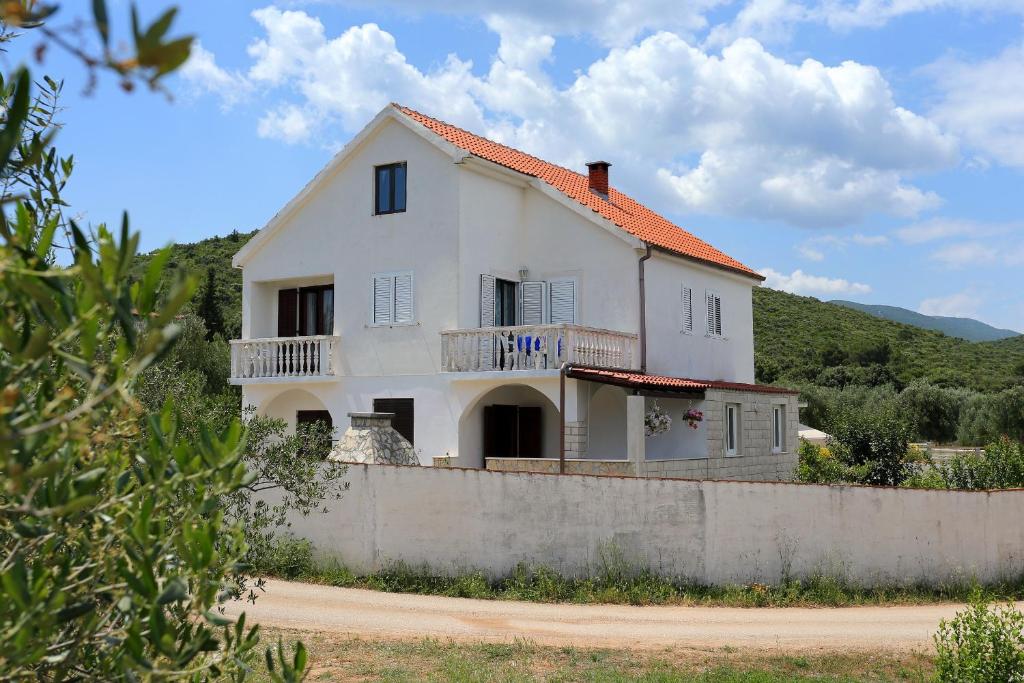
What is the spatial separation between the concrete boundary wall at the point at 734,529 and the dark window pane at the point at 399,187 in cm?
1034

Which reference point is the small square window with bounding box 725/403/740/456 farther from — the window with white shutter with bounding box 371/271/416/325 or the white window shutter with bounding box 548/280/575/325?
the window with white shutter with bounding box 371/271/416/325

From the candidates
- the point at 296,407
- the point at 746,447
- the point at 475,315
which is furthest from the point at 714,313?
the point at 296,407

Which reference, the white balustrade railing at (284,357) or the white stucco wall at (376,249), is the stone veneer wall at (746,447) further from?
the white balustrade railing at (284,357)

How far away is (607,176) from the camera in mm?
30078

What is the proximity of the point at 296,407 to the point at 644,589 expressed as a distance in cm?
1410

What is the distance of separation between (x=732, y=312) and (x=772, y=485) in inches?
594

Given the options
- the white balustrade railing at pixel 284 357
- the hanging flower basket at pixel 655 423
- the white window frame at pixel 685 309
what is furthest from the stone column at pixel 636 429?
the white balustrade railing at pixel 284 357

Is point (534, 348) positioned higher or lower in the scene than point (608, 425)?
higher

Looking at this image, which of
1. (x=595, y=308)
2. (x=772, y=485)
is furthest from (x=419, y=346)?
(x=772, y=485)

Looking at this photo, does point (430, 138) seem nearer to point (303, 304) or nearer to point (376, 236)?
point (376, 236)

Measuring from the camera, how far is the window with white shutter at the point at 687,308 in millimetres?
25672

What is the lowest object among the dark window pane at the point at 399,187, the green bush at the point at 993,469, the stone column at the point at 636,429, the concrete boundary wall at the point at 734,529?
the concrete boundary wall at the point at 734,529

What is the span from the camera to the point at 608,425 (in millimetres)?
23781

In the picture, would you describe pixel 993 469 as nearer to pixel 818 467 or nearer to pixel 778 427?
pixel 818 467
